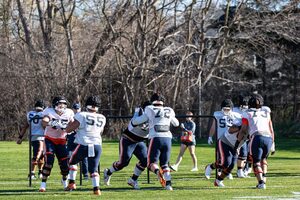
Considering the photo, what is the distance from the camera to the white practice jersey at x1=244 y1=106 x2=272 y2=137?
1675 centimetres

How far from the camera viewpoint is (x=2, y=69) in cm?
4334

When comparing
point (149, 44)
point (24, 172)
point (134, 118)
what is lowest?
point (24, 172)

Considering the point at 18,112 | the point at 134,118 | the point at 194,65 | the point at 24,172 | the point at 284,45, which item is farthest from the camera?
the point at 284,45

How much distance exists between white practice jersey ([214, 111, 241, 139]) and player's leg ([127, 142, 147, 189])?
6.97 feet

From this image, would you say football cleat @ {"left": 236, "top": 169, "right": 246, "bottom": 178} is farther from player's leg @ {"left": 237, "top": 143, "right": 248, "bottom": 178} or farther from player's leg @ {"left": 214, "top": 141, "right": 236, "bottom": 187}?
player's leg @ {"left": 214, "top": 141, "right": 236, "bottom": 187}

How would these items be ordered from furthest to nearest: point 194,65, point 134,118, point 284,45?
1. point 284,45
2. point 194,65
3. point 134,118

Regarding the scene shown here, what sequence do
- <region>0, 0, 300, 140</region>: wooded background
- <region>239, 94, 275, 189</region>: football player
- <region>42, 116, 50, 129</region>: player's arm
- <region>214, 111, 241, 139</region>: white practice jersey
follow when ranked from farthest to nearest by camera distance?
<region>0, 0, 300, 140</region>: wooded background < <region>214, 111, 241, 139</region>: white practice jersey < <region>239, 94, 275, 189</region>: football player < <region>42, 116, 50, 129</region>: player's arm

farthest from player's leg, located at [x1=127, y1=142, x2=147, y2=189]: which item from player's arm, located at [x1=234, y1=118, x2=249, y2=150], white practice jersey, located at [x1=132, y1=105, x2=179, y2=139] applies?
player's arm, located at [x1=234, y1=118, x2=249, y2=150]

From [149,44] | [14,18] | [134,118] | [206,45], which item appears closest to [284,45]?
[206,45]

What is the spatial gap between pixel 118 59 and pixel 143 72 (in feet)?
4.93

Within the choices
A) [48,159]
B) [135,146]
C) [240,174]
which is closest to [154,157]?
[135,146]

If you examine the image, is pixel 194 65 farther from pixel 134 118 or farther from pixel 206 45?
pixel 134 118

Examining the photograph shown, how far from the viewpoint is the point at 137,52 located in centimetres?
4191

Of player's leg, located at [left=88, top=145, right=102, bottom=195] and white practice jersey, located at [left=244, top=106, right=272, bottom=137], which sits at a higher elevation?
white practice jersey, located at [left=244, top=106, right=272, bottom=137]
